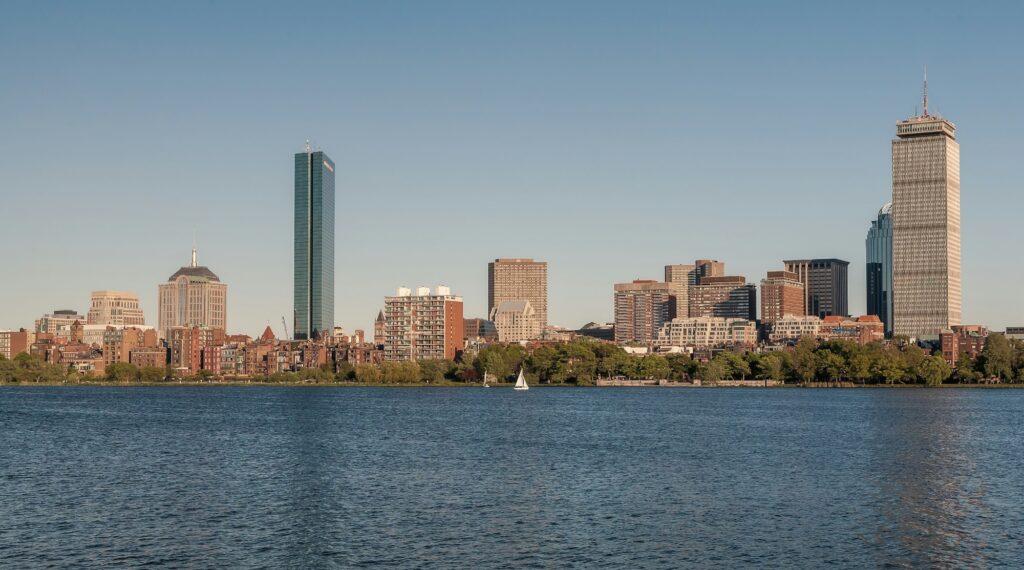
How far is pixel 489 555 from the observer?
48.4m

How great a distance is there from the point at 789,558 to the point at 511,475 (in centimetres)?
2740

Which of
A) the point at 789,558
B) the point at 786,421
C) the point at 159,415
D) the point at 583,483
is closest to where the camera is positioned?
the point at 789,558

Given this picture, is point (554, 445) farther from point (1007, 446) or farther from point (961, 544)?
point (961, 544)

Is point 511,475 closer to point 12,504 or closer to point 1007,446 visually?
point 12,504

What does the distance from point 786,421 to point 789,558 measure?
265 ft

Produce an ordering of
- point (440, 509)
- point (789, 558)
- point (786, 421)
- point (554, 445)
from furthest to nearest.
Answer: point (786, 421) → point (554, 445) → point (440, 509) → point (789, 558)

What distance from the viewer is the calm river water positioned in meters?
48.9

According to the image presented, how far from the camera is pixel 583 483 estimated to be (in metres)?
68.8

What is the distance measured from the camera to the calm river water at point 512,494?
48938 mm

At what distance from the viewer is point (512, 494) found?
64.2m

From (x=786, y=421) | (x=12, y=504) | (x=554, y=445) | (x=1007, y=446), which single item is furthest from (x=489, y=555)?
(x=786, y=421)

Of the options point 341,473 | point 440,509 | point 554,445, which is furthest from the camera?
point 554,445

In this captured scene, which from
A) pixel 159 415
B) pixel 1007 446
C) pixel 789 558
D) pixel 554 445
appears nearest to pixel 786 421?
pixel 1007 446

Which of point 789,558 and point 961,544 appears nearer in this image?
point 789,558
